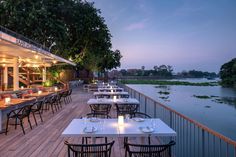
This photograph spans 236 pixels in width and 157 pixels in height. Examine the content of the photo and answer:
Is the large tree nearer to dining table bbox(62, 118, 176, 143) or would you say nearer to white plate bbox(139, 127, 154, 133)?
dining table bbox(62, 118, 176, 143)

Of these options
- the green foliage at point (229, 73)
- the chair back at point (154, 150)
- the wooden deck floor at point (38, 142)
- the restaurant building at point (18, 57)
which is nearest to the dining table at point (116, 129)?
the chair back at point (154, 150)

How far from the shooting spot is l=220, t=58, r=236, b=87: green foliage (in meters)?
56.7

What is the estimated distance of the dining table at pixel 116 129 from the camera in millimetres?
3523

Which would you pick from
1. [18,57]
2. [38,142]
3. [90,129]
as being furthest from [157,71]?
[90,129]

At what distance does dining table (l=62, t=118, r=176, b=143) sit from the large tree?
16.4 metres

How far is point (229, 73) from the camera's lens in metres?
60.6

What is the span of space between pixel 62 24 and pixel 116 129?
18900mm

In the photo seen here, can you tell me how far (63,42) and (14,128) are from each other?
16326mm

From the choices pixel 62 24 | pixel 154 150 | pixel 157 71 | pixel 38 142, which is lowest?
pixel 38 142

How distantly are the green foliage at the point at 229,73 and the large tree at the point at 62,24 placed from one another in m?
41.8

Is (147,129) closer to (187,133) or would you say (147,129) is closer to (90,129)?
(90,129)

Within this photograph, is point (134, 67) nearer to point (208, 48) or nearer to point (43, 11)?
point (208, 48)

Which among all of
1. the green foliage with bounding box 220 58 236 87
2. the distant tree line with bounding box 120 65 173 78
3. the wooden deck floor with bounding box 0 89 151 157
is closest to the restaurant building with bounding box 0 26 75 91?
the wooden deck floor with bounding box 0 89 151 157

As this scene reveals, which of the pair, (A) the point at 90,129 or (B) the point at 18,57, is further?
(B) the point at 18,57
